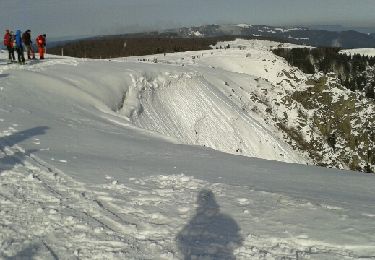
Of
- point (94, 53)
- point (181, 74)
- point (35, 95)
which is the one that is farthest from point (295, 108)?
point (94, 53)

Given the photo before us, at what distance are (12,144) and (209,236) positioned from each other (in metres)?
5.91

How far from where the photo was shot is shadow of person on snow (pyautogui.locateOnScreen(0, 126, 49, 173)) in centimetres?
831

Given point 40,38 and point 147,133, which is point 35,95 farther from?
point 40,38

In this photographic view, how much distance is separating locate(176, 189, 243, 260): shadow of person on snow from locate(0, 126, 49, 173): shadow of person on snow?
383cm

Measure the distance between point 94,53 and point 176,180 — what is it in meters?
71.1

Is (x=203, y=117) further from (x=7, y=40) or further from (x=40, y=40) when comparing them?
(x=7, y=40)

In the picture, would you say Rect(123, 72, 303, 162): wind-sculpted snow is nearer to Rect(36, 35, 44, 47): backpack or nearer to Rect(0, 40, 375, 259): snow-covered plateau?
Rect(0, 40, 375, 259): snow-covered plateau

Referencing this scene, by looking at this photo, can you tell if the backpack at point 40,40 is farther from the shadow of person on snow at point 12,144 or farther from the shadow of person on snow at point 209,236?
the shadow of person on snow at point 209,236

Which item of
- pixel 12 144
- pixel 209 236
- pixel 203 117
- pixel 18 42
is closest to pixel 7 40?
pixel 18 42

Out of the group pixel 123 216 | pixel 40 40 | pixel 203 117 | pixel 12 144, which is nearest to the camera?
pixel 123 216

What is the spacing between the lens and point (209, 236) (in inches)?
229

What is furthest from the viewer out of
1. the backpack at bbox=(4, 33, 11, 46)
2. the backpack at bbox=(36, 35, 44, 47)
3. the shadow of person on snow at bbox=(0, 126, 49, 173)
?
the backpack at bbox=(36, 35, 44, 47)

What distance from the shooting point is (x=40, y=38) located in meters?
24.8

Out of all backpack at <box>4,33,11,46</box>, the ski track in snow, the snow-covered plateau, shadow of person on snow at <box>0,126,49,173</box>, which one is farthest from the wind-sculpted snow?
the ski track in snow
